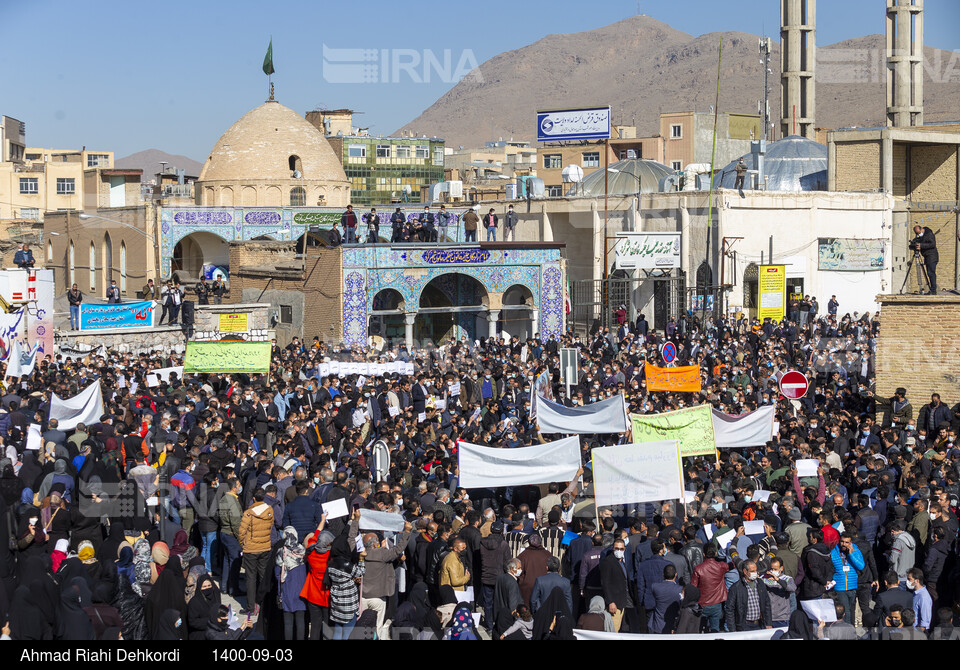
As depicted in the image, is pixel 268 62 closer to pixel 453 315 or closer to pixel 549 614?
pixel 453 315

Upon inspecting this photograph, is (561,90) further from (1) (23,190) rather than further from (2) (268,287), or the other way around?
(2) (268,287)

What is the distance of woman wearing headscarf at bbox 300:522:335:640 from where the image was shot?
916cm

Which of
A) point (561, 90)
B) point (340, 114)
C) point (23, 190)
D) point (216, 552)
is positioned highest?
point (561, 90)

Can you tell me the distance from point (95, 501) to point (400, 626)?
11.5ft

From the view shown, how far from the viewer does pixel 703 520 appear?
33.2ft

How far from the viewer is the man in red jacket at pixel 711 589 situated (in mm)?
8969

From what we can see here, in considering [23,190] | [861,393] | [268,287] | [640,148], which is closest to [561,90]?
[640,148]

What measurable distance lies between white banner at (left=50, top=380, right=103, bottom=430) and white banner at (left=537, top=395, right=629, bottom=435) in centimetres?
581

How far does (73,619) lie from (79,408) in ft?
27.2

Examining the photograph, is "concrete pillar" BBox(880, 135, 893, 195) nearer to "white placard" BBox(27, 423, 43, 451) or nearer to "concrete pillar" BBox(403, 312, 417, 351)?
"concrete pillar" BBox(403, 312, 417, 351)

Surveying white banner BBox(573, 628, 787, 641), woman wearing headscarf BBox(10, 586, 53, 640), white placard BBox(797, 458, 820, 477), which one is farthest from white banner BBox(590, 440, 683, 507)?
woman wearing headscarf BBox(10, 586, 53, 640)

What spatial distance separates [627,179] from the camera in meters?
41.2

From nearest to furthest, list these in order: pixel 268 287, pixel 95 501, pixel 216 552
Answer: pixel 95 501
pixel 216 552
pixel 268 287

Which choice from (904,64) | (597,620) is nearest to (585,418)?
(597,620)
